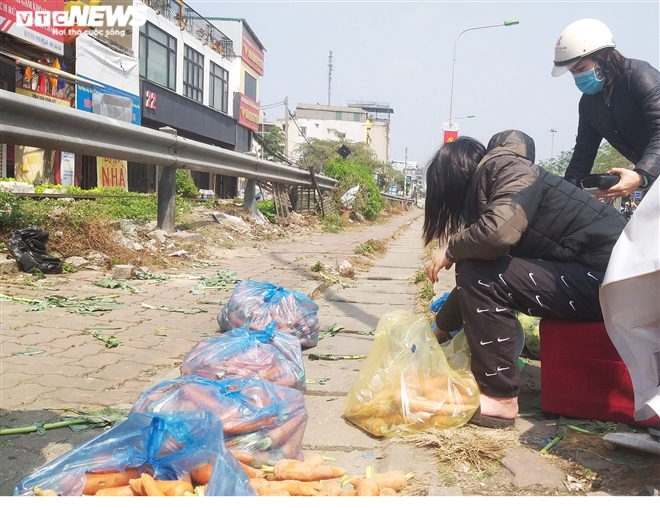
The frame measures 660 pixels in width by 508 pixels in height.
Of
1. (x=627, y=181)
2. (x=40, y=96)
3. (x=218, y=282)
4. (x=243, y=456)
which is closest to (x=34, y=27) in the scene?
(x=40, y=96)

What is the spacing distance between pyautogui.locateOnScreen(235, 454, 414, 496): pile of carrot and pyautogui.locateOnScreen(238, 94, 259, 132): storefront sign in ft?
115

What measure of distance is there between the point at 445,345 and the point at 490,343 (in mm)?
405

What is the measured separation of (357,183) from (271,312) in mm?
14904

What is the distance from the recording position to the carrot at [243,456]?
2.00 meters

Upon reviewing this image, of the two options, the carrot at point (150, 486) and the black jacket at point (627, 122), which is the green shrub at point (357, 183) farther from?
the carrot at point (150, 486)

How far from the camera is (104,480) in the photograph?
68.9 inches

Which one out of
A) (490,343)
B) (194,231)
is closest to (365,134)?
(194,231)

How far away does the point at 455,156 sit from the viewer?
2.76m

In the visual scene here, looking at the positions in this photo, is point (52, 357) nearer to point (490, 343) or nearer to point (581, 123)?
point (490, 343)

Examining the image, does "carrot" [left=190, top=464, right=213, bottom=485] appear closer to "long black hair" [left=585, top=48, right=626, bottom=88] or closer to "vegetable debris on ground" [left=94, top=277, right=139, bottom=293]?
"long black hair" [left=585, top=48, right=626, bottom=88]

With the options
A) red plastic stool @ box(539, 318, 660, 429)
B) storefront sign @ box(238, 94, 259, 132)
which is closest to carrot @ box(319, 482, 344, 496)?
red plastic stool @ box(539, 318, 660, 429)

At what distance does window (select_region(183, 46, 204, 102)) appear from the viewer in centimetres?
2755

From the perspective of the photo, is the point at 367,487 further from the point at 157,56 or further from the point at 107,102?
the point at 157,56

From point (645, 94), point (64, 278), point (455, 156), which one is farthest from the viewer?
point (64, 278)
